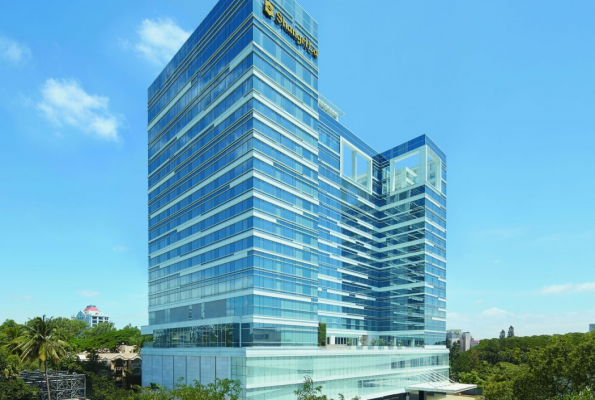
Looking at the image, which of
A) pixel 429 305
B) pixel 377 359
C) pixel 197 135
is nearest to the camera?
pixel 197 135

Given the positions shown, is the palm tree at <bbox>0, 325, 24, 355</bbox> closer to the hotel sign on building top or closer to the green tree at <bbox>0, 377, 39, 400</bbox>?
the green tree at <bbox>0, 377, 39, 400</bbox>

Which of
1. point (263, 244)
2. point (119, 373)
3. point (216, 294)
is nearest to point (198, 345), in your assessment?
point (216, 294)

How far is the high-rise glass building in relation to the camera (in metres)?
58.2

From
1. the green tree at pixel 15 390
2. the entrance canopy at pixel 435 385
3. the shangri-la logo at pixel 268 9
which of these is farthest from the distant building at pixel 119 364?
the shangri-la logo at pixel 268 9

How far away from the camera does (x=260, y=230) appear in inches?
2276

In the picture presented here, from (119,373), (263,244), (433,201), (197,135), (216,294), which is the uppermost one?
(197,135)

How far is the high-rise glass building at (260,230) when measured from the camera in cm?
5822

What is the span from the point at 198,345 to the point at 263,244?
21137 millimetres

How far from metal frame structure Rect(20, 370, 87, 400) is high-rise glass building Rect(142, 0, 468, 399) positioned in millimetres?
11915

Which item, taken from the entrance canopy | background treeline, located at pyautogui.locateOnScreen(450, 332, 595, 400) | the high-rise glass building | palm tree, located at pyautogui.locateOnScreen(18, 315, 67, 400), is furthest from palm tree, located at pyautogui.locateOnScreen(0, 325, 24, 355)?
the entrance canopy

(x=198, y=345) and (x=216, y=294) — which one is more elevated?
(x=216, y=294)

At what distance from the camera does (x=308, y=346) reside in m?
62.6

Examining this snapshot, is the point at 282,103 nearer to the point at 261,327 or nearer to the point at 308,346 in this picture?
the point at 261,327

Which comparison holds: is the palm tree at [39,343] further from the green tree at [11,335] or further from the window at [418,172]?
the window at [418,172]
